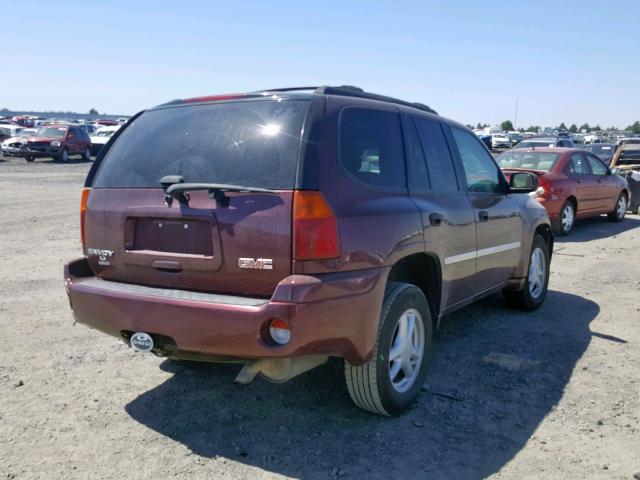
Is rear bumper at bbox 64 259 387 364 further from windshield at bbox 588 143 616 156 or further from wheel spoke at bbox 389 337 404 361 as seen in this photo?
windshield at bbox 588 143 616 156

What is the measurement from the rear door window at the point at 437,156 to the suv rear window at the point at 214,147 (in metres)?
1.29

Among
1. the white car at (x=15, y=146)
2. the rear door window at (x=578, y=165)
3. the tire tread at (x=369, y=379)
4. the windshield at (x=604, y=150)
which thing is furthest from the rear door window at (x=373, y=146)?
the white car at (x=15, y=146)

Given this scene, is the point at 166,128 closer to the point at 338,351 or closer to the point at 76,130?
the point at 338,351

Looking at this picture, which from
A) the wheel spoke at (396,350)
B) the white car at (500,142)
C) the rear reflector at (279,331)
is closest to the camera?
the rear reflector at (279,331)

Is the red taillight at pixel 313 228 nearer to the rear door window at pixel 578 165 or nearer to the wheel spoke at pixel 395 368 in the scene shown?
the wheel spoke at pixel 395 368

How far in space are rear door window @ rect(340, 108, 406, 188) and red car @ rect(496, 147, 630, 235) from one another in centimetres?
707

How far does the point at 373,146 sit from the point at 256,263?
1124 mm

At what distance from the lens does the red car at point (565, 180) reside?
11.2m

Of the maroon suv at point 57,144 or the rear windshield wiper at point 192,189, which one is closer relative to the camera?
the rear windshield wiper at point 192,189

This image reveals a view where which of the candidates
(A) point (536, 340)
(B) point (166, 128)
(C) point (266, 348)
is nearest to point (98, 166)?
(B) point (166, 128)

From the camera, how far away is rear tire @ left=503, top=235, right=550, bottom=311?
608 centimetres

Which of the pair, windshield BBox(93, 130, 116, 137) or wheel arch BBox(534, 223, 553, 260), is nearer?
wheel arch BBox(534, 223, 553, 260)

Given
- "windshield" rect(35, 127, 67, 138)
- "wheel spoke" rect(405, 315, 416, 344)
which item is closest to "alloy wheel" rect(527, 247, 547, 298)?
"wheel spoke" rect(405, 315, 416, 344)

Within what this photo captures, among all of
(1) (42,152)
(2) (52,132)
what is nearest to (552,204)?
(1) (42,152)
